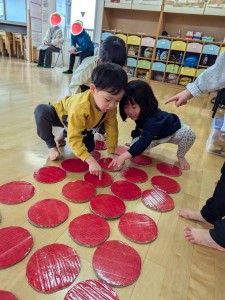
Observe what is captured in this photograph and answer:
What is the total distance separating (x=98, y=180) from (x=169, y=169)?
429 mm

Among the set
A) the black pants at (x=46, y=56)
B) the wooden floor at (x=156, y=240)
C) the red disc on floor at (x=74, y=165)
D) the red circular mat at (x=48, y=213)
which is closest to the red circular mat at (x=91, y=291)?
the wooden floor at (x=156, y=240)

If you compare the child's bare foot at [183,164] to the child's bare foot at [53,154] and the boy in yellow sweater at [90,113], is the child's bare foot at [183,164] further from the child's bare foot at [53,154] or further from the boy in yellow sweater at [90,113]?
the child's bare foot at [53,154]

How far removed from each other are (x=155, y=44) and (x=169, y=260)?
178 inches

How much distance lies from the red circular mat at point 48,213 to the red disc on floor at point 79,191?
58mm

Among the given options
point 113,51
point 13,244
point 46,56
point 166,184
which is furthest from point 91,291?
point 46,56

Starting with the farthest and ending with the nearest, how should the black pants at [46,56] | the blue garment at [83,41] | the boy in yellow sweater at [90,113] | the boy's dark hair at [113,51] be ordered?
the black pants at [46,56], the blue garment at [83,41], the boy's dark hair at [113,51], the boy in yellow sweater at [90,113]

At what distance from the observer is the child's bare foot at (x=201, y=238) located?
728 mm

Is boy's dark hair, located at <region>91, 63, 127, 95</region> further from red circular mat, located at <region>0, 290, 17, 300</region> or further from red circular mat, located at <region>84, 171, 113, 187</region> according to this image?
red circular mat, located at <region>0, 290, 17, 300</region>

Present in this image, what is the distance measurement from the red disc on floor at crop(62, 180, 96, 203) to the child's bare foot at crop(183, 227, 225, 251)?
1.28 ft

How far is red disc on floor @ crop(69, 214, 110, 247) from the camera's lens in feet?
2.23

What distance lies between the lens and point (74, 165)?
3.60 ft

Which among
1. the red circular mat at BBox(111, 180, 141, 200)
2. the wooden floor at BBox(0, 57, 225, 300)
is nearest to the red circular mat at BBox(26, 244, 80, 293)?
the wooden floor at BBox(0, 57, 225, 300)

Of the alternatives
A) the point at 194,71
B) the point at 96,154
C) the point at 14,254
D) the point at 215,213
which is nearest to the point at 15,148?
the point at 96,154

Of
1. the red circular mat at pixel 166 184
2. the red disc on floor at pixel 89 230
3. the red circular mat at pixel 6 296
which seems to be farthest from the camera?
the red circular mat at pixel 166 184
